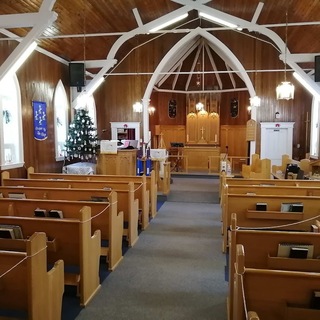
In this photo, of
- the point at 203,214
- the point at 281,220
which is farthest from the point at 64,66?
the point at 281,220

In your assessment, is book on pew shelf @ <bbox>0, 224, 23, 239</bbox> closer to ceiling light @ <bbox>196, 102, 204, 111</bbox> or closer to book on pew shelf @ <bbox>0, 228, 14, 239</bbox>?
book on pew shelf @ <bbox>0, 228, 14, 239</bbox>

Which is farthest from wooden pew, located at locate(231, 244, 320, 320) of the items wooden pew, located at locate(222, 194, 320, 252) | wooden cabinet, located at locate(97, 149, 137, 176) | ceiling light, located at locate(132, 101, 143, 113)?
ceiling light, located at locate(132, 101, 143, 113)

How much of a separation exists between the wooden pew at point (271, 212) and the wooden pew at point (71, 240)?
1.98 metres

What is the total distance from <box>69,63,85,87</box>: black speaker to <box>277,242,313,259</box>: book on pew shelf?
772 cm

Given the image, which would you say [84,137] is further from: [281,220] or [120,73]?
[281,220]

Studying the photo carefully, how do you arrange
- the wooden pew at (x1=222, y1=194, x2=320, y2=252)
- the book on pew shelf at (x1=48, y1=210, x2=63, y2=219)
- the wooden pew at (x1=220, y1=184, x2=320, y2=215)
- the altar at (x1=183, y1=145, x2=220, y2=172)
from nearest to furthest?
the book on pew shelf at (x1=48, y1=210, x2=63, y2=219) < the wooden pew at (x1=222, y1=194, x2=320, y2=252) < the wooden pew at (x1=220, y1=184, x2=320, y2=215) < the altar at (x1=183, y1=145, x2=220, y2=172)

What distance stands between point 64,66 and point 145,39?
3.02 meters

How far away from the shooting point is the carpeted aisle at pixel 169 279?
9.19ft

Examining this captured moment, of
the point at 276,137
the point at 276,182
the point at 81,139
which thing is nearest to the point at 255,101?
the point at 276,137

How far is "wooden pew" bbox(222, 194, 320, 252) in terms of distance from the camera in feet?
12.4

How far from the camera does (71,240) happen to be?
2912 mm

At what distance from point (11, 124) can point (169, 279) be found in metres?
5.17

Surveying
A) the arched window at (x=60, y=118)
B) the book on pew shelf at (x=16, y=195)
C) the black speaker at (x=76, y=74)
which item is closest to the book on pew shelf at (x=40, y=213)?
the book on pew shelf at (x=16, y=195)

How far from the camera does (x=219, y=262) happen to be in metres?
3.93
